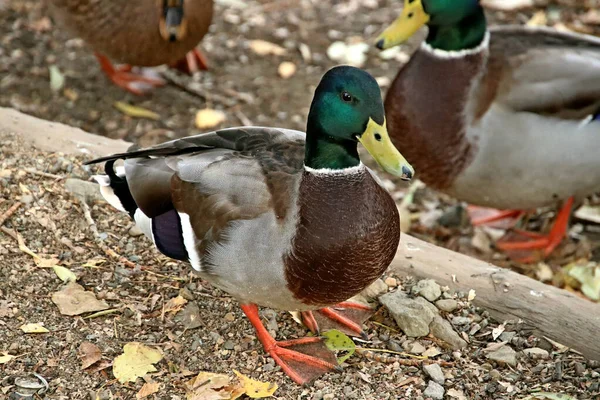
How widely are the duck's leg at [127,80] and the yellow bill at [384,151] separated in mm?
3055

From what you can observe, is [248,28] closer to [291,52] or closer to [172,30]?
[291,52]

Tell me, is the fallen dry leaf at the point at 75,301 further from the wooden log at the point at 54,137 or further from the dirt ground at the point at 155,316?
the wooden log at the point at 54,137

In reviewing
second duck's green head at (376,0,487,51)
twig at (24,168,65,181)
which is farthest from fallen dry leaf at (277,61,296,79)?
twig at (24,168,65,181)

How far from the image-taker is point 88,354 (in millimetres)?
2779

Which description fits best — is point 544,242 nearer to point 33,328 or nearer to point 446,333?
point 446,333

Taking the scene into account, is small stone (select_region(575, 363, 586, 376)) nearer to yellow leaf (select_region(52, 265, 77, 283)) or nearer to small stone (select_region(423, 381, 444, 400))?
small stone (select_region(423, 381, 444, 400))

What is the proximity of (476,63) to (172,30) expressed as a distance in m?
1.80

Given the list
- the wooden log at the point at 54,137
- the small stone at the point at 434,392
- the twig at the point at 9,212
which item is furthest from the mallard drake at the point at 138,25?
the small stone at the point at 434,392

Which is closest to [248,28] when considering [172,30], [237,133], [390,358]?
[172,30]

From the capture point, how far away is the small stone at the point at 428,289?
123 inches

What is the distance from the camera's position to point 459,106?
3.75m

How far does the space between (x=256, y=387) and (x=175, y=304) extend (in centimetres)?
50

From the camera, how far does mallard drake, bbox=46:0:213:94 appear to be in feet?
15.6

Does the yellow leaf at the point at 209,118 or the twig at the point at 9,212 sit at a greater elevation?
the twig at the point at 9,212
